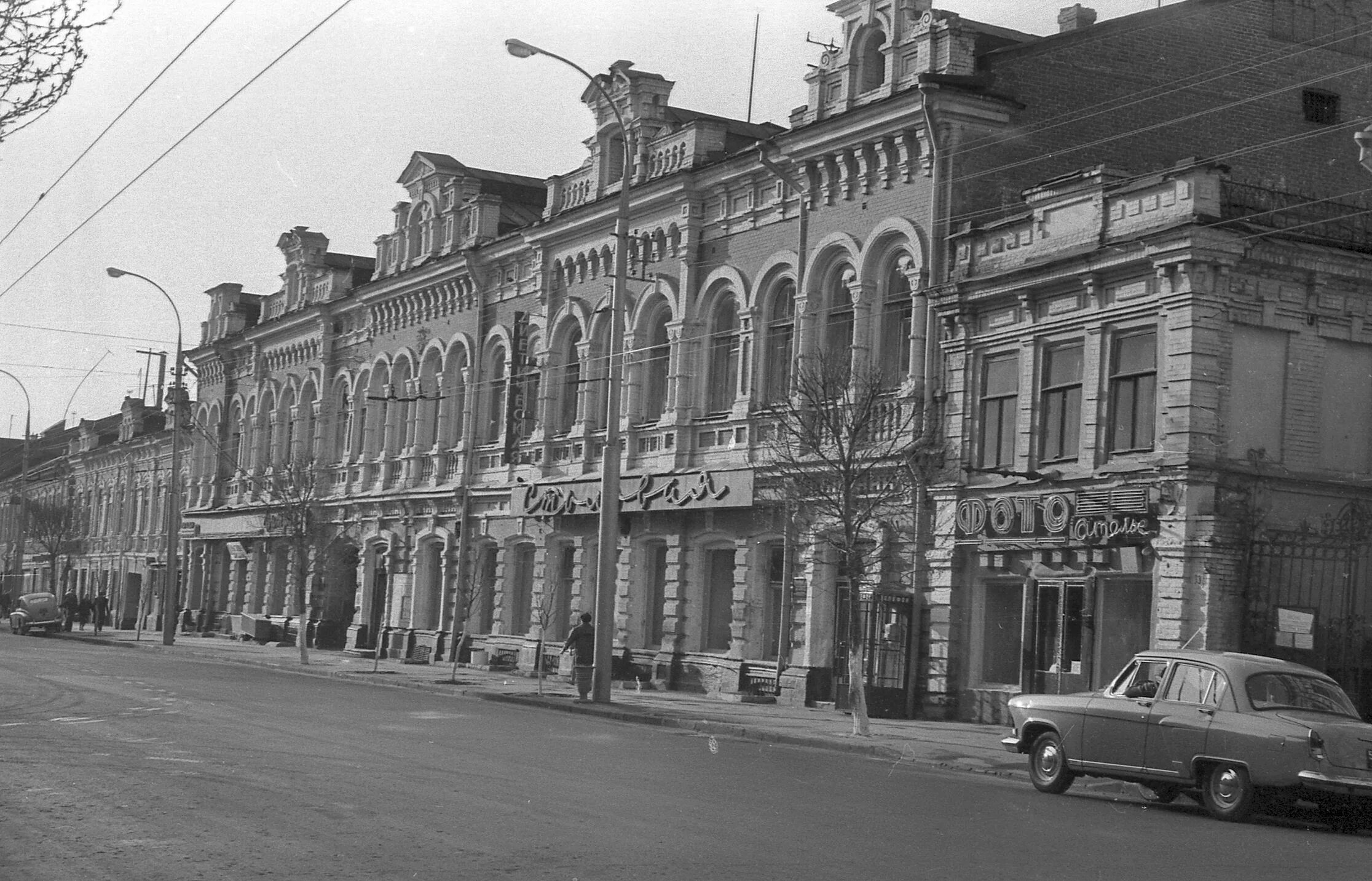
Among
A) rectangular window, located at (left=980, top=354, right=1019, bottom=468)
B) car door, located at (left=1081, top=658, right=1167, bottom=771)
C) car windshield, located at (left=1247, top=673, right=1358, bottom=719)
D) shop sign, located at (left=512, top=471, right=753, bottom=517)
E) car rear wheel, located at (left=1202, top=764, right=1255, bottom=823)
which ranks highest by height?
rectangular window, located at (left=980, top=354, right=1019, bottom=468)

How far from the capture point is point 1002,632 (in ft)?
90.8

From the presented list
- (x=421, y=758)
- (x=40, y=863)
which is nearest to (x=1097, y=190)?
(x=421, y=758)

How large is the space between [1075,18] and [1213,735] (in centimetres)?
2076

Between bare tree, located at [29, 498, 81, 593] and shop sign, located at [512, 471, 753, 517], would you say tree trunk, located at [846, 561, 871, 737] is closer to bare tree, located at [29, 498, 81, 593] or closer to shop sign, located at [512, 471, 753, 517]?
shop sign, located at [512, 471, 753, 517]

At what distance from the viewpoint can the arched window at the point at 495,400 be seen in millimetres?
43594

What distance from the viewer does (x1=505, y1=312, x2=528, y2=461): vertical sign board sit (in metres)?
42.1

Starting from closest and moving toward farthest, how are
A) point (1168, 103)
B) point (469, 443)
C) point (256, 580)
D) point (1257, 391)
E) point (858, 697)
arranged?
point (858, 697) → point (1257, 391) → point (1168, 103) → point (469, 443) → point (256, 580)

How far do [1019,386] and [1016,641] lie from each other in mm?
3942

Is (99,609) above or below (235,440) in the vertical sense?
below

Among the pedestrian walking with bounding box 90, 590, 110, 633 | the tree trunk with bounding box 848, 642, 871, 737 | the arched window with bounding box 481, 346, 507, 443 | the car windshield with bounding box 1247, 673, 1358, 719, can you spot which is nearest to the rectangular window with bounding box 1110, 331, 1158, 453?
the tree trunk with bounding box 848, 642, 871, 737

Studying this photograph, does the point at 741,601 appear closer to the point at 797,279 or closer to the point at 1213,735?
the point at 797,279

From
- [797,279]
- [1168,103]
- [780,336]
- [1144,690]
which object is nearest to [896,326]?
[797,279]

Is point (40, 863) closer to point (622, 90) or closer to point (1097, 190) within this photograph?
point (1097, 190)

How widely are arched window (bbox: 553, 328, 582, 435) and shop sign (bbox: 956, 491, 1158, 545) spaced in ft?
47.8
